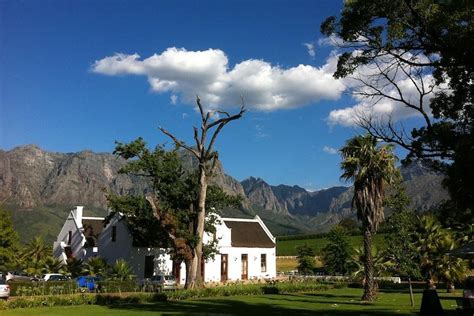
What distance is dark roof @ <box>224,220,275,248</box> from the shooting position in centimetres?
5553

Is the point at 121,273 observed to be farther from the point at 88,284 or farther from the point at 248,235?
the point at 248,235

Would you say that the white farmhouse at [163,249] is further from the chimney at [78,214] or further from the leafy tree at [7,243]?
the leafy tree at [7,243]

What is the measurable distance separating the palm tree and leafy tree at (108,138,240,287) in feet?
42.9

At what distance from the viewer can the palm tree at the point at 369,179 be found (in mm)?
32062

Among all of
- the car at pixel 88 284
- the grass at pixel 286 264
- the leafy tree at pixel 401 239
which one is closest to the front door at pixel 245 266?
the car at pixel 88 284

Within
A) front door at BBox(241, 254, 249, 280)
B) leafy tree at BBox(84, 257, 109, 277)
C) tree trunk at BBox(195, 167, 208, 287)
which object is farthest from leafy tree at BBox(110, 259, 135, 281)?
front door at BBox(241, 254, 249, 280)

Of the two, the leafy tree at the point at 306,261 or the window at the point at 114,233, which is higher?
the window at the point at 114,233

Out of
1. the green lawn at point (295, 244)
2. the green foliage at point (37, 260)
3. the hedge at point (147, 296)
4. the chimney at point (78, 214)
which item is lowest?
the hedge at point (147, 296)

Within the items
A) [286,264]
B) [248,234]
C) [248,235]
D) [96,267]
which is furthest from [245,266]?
[286,264]

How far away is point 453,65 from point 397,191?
627 inches

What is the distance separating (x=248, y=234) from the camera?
57750 millimetres

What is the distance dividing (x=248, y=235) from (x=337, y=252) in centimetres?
1071

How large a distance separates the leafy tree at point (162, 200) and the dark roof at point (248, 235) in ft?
33.9

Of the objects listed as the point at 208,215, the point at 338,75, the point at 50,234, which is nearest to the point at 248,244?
the point at 208,215
